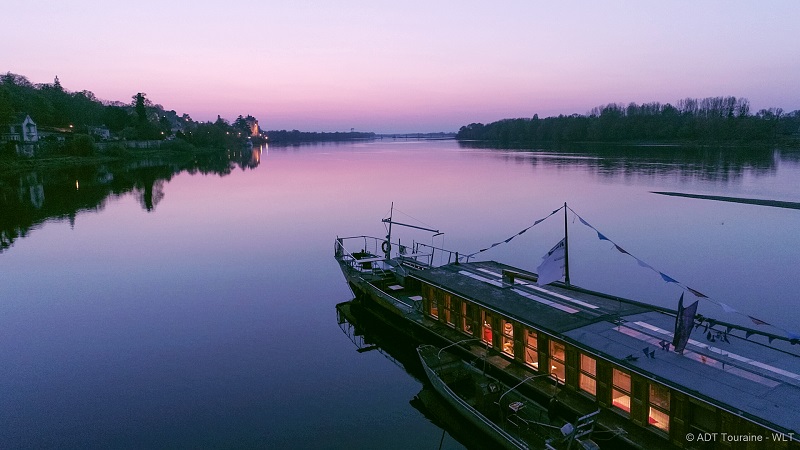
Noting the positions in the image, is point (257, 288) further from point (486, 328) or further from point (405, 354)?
point (486, 328)

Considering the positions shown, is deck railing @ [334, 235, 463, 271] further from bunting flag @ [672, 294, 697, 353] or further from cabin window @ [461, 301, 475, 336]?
bunting flag @ [672, 294, 697, 353]

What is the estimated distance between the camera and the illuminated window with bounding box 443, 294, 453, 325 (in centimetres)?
2502

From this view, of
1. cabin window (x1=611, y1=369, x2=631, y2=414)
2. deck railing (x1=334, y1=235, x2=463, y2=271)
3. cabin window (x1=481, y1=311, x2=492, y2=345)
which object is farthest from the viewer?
deck railing (x1=334, y1=235, x2=463, y2=271)

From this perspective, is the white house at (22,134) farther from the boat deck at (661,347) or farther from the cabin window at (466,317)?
the boat deck at (661,347)

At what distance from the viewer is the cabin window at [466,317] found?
2362 cm

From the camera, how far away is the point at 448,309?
82.7 ft

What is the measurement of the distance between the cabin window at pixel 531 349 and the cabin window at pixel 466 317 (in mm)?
3748

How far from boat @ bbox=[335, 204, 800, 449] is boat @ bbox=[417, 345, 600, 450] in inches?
36.6

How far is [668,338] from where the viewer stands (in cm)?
1714

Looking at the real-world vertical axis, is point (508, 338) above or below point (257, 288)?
above

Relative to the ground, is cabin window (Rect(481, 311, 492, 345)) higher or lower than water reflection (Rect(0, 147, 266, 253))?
lower

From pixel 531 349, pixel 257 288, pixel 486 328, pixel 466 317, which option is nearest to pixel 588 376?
pixel 531 349

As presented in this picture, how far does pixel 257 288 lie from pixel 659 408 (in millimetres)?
30038

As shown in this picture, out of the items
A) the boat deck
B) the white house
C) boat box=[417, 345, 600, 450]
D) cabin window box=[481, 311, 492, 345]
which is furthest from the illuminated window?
the white house
